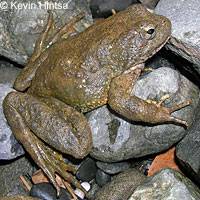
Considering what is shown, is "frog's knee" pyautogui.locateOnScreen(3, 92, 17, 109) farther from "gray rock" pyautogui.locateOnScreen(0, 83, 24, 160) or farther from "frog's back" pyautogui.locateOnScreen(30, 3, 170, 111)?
"frog's back" pyautogui.locateOnScreen(30, 3, 170, 111)

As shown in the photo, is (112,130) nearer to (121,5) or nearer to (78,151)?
(78,151)

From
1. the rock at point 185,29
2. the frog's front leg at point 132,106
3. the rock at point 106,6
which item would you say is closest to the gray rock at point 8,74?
the rock at point 106,6

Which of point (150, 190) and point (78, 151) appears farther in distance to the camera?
point (78, 151)

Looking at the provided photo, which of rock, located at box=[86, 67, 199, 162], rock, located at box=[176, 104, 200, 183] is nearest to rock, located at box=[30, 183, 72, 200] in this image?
rock, located at box=[86, 67, 199, 162]

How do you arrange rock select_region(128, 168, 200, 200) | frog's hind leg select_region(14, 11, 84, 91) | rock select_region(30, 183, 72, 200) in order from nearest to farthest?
rock select_region(128, 168, 200, 200)
rock select_region(30, 183, 72, 200)
frog's hind leg select_region(14, 11, 84, 91)

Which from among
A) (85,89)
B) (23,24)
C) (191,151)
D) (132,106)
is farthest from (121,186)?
(23,24)

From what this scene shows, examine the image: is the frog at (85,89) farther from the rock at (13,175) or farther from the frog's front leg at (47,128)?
the rock at (13,175)

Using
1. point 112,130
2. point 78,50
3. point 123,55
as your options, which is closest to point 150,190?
point 112,130
